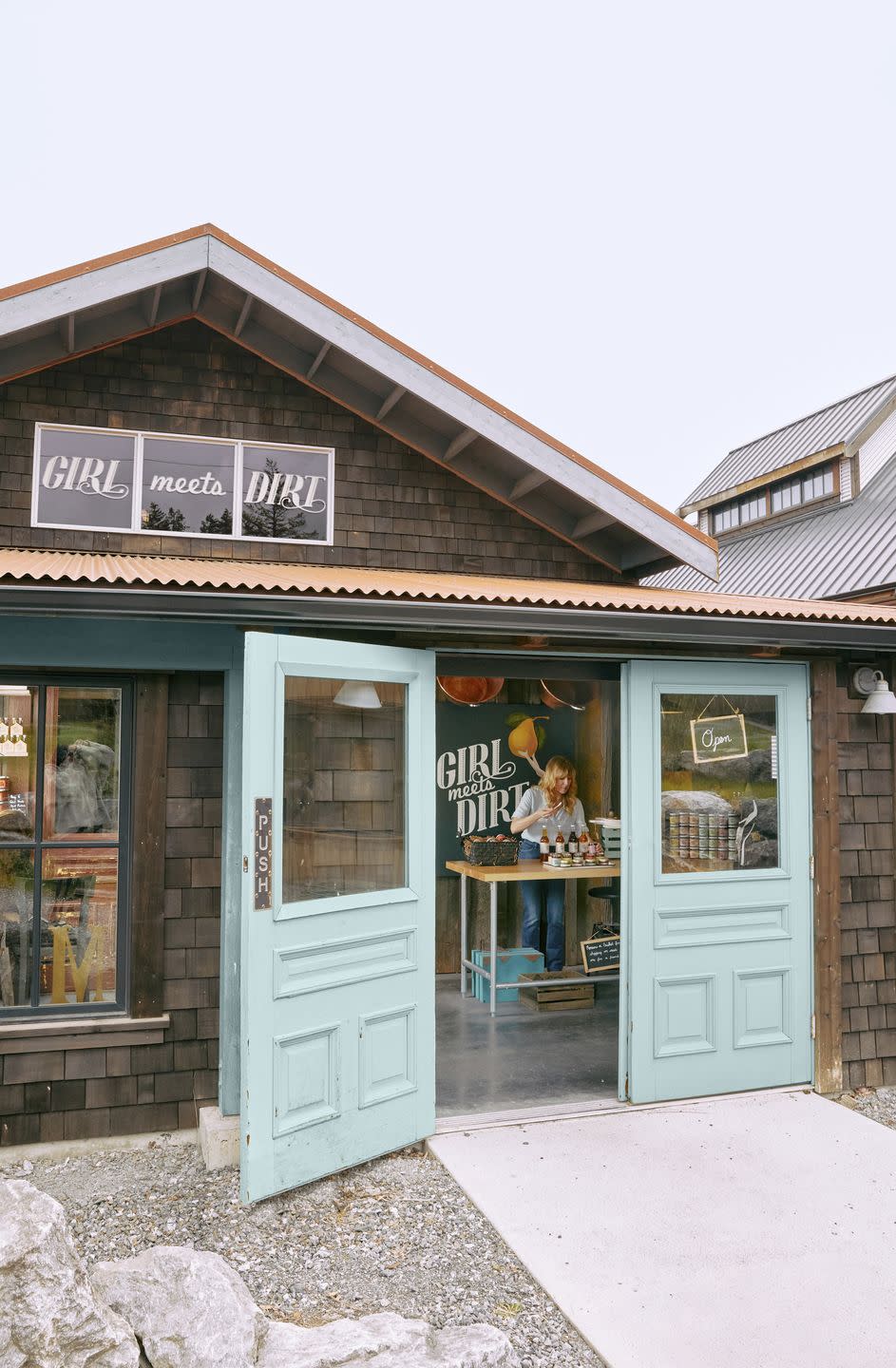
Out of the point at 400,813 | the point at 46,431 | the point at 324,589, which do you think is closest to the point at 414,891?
the point at 400,813

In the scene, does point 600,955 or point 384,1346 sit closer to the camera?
point 384,1346

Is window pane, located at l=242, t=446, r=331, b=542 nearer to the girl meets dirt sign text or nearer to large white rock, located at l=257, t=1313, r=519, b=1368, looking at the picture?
the girl meets dirt sign text

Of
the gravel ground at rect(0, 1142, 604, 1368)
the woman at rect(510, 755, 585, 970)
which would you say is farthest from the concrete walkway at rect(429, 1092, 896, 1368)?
the woman at rect(510, 755, 585, 970)

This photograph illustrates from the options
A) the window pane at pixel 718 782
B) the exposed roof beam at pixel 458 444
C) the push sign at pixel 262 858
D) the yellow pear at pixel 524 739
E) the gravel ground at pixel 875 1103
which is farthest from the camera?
the yellow pear at pixel 524 739

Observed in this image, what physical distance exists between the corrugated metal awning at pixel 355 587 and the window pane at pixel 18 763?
2.32 ft

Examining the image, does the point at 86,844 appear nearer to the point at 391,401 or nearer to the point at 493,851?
the point at 493,851

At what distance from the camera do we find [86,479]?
6.61 meters

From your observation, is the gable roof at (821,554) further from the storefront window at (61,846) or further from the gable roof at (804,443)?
the storefront window at (61,846)

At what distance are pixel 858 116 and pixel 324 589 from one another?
1400 inches

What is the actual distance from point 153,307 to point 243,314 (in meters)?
0.59

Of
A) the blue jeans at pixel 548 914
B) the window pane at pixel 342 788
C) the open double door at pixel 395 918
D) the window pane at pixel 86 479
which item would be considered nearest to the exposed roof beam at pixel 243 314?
the window pane at pixel 86 479

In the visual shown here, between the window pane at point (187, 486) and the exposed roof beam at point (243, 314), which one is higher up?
the exposed roof beam at point (243, 314)

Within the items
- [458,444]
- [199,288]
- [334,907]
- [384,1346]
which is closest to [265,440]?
[199,288]

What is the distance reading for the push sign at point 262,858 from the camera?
4.27 m
